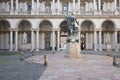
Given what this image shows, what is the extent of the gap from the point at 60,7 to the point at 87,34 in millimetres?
8461

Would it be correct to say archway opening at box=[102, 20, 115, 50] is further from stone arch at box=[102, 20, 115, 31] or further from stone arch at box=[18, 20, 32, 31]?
stone arch at box=[18, 20, 32, 31]

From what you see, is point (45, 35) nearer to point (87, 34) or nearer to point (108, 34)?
point (87, 34)

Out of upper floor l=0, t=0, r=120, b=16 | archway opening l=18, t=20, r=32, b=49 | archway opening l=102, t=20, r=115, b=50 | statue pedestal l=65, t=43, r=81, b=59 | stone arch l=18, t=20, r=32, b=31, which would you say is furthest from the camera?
archway opening l=18, t=20, r=32, b=49

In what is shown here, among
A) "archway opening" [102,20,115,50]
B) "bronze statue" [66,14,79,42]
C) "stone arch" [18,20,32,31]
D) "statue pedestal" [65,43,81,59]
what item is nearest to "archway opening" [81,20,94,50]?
"archway opening" [102,20,115,50]

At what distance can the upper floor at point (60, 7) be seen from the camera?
160 ft

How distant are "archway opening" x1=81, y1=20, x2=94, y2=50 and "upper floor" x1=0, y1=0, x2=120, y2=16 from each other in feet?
9.68

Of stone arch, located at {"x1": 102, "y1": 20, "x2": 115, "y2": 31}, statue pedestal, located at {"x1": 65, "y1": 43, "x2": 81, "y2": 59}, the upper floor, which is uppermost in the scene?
the upper floor

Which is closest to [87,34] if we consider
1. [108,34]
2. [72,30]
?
[108,34]

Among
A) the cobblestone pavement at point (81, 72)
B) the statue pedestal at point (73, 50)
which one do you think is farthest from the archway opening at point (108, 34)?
the cobblestone pavement at point (81, 72)

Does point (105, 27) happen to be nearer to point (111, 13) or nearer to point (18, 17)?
point (111, 13)

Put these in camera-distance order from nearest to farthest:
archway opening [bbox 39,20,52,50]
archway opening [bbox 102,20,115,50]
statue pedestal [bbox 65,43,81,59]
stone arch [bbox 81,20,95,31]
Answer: statue pedestal [bbox 65,43,81,59] → archway opening [bbox 102,20,115,50] → stone arch [bbox 81,20,95,31] → archway opening [bbox 39,20,52,50]

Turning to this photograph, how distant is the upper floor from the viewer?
48.8 metres

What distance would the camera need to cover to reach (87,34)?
5181 cm

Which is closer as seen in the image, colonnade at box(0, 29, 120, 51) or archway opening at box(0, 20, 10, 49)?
colonnade at box(0, 29, 120, 51)
